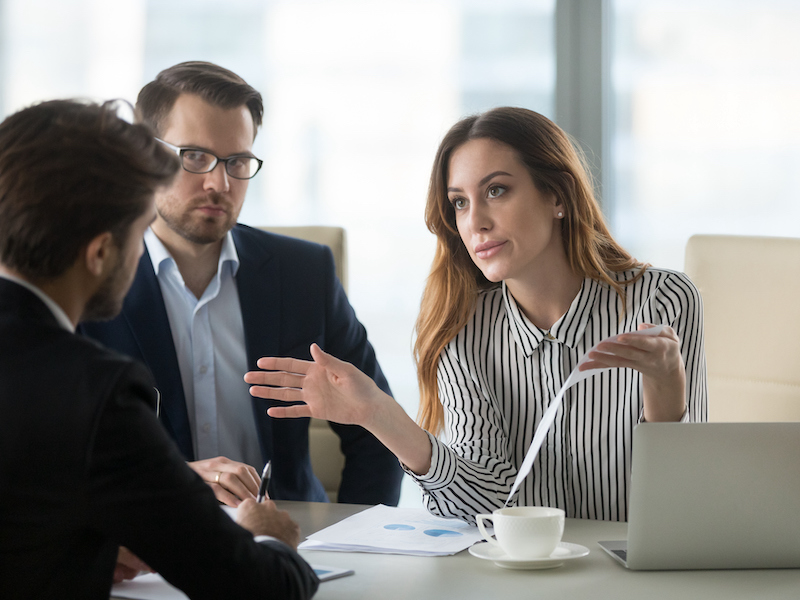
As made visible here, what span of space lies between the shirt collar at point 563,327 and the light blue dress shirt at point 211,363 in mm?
622

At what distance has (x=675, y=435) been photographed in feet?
3.39

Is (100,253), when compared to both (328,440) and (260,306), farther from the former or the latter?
(328,440)

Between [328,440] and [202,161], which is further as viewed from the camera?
[328,440]

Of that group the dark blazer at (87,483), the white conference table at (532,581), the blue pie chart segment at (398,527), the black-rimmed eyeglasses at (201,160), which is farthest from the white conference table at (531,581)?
the black-rimmed eyeglasses at (201,160)

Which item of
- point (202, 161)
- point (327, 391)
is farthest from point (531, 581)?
point (202, 161)

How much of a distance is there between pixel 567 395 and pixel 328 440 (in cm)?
71

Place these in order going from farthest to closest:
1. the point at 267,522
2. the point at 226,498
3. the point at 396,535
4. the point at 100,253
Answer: the point at 226,498
the point at 396,535
the point at 267,522
the point at 100,253

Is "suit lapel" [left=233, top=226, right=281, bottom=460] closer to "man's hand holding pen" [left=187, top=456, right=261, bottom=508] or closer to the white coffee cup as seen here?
"man's hand holding pen" [left=187, top=456, right=261, bottom=508]

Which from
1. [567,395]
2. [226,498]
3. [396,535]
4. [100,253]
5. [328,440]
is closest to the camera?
[100,253]

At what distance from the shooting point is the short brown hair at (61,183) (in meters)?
0.83

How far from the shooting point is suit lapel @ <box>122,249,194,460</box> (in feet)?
5.59

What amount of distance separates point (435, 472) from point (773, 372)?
34.8 inches

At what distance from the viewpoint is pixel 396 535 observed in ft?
4.14

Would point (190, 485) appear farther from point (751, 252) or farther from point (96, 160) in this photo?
point (751, 252)
